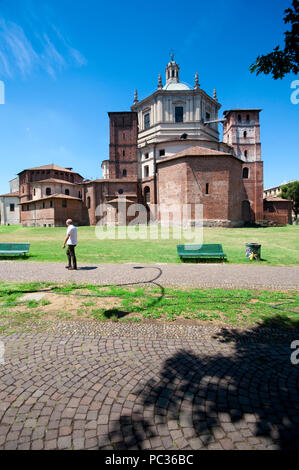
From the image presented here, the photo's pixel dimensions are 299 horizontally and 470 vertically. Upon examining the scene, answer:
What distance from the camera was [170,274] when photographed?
7.72 metres

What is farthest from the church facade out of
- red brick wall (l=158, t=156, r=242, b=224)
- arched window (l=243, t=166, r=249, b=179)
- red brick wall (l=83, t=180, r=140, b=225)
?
red brick wall (l=158, t=156, r=242, b=224)

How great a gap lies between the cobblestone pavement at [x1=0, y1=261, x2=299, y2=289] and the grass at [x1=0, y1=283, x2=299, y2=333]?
2.51 feet

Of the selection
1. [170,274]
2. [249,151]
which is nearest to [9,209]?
[249,151]

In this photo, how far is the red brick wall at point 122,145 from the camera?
3888 centimetres

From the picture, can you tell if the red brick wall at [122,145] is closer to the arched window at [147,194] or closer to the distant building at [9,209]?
the arched window at [147,194]

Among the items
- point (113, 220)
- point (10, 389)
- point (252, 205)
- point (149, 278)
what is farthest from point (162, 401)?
point (252, 205)

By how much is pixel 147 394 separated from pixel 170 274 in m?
5.34

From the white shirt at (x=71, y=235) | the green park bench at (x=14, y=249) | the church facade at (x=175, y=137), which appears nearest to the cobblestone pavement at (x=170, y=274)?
the white shirt at (x=71, y=235)

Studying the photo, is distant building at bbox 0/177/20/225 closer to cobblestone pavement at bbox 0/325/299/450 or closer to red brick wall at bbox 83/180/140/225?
red brick wall at bbox 83/180/140/225

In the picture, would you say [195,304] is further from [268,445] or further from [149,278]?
[268,445]

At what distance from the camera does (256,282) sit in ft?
22.2

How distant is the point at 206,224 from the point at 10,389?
89.5ft

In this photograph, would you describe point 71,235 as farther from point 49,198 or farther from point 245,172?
point 245,172

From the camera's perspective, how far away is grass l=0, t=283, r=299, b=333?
4.36 m
